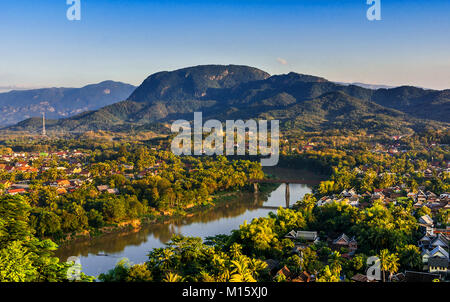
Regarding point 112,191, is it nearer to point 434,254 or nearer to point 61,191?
point 61,191

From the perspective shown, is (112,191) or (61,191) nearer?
(61,191)

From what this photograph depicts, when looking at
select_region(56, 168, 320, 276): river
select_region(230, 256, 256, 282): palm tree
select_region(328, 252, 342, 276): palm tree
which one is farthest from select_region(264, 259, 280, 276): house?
select_region(56, 168, 320, 276): river

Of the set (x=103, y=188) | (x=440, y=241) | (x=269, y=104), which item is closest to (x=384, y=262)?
(x=440, y=241)

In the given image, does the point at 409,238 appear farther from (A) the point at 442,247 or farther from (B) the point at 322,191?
(B) the point at 322,191

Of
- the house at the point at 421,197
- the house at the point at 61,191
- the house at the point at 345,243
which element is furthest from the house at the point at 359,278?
the house at the point at 61,191

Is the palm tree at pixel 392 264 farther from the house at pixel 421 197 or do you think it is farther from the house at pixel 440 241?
the house at pixel 421 197
